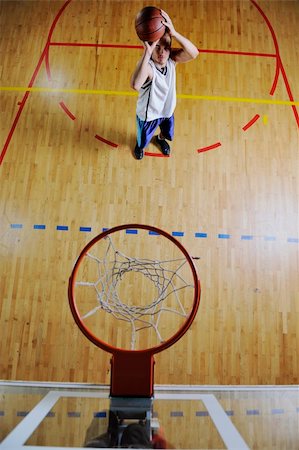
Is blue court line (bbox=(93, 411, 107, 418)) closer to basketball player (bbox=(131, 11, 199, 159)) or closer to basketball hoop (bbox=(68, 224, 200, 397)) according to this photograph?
basketball hoop (bbox=(68, 224, 200, 397))

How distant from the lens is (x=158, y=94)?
369 cm

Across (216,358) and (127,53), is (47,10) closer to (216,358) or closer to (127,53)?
(127,53)

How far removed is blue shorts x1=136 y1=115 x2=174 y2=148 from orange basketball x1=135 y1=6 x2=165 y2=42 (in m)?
0.80

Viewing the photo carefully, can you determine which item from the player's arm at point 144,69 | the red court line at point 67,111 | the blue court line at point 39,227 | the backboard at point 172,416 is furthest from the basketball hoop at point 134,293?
the red court line at point 67,111

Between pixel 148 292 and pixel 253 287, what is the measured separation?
922mm

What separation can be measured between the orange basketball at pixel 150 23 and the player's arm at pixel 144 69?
0.28ft

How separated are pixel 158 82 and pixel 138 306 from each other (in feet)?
6.22

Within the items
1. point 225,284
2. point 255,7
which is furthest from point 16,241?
point 255,7

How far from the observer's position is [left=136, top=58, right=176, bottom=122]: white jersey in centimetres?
362

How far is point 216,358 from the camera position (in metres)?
3.45

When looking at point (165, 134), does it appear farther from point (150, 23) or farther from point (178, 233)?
point (150, 23)

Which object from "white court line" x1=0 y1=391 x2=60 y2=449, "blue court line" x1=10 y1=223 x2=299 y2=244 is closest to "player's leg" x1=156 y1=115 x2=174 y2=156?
"blue court line" x1=10 y1=223 x2=299 y2=244

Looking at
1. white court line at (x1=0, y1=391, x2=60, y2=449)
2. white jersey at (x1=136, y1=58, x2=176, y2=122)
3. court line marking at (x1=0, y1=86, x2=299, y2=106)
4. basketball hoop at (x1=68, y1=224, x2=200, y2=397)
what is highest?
court line marking at (x1=0, y1=86, x2=299, y2=106)

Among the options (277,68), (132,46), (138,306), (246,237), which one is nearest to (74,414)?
(138,306)
